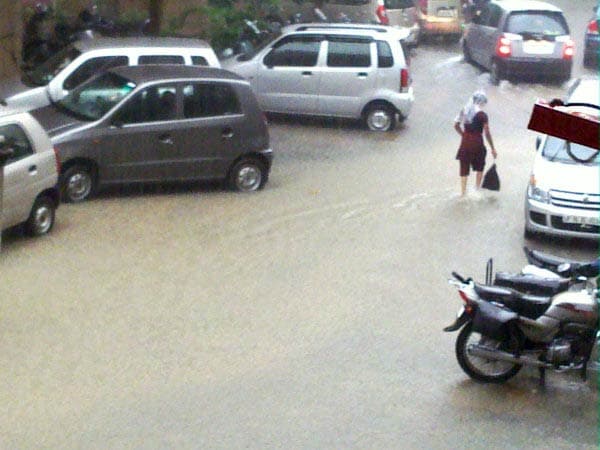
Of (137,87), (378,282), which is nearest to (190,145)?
(137,87)

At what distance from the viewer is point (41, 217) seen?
13.2m

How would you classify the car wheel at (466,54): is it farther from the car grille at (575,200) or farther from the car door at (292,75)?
the car grille at (575,200)

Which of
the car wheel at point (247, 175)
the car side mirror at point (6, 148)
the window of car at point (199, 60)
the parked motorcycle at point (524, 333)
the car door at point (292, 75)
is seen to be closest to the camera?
the parked motorcycle at point (524, 333)

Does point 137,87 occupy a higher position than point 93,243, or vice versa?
point 137,87

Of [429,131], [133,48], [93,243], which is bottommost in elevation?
[429,131]

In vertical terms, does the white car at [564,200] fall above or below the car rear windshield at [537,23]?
above

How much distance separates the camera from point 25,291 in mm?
11367

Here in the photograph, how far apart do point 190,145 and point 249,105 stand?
3.56 feet

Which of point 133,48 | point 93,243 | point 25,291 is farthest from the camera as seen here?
point 133,48

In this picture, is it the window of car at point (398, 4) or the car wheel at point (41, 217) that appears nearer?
the car wheel at point (41, 217)

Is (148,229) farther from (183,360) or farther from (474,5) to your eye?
(474,5)

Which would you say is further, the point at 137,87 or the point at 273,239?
the point at 137,87

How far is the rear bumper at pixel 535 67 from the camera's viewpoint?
24938 millimetres

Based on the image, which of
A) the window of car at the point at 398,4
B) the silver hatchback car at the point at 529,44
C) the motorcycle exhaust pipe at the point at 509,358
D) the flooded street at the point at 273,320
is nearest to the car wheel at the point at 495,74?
the silver hatchback car at the point at 529,44
